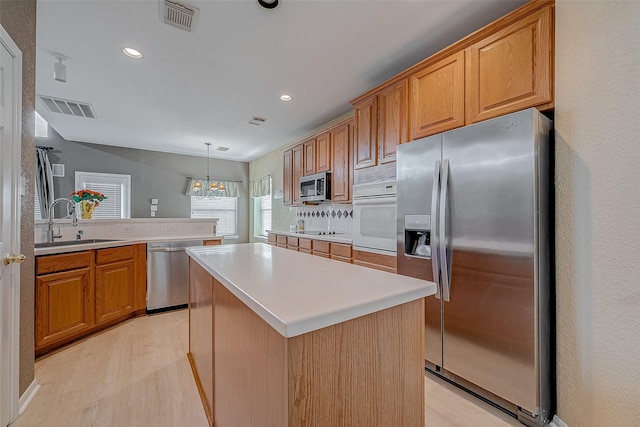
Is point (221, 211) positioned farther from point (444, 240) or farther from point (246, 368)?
point (246, 368)

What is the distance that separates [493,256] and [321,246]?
2064 millimetres

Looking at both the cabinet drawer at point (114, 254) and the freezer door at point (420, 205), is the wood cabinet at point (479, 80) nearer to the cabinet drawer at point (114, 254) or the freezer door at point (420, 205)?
the freezer door at point (420, 205)

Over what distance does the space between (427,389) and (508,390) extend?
493 mm

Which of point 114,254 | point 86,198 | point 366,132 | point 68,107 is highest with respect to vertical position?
point 68,107

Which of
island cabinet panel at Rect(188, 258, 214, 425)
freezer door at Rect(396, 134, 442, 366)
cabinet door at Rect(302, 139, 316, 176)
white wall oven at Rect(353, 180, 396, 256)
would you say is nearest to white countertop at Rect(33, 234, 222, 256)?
island cabinet panel at Rect(188, 258, 214, 425)

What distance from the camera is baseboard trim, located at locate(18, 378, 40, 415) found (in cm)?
162

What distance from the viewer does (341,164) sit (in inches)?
136

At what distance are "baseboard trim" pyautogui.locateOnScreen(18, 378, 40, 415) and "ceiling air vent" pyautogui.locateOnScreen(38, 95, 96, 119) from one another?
10.1ft

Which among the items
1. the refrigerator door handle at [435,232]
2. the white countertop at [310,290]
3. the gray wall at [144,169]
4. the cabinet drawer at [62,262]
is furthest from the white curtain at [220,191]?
the white countertop at [310,290]

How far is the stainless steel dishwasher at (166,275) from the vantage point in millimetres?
3205

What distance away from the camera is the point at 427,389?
A: 1850 mm

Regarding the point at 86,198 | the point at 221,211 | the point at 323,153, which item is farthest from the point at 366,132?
the point at 221,211

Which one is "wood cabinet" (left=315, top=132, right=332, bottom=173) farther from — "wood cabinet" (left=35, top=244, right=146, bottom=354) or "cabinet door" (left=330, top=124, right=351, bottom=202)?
"wood cabinet" (left=35, top=244, right=146, bottom=354)

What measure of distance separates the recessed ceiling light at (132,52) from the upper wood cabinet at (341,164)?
214 centimetres
